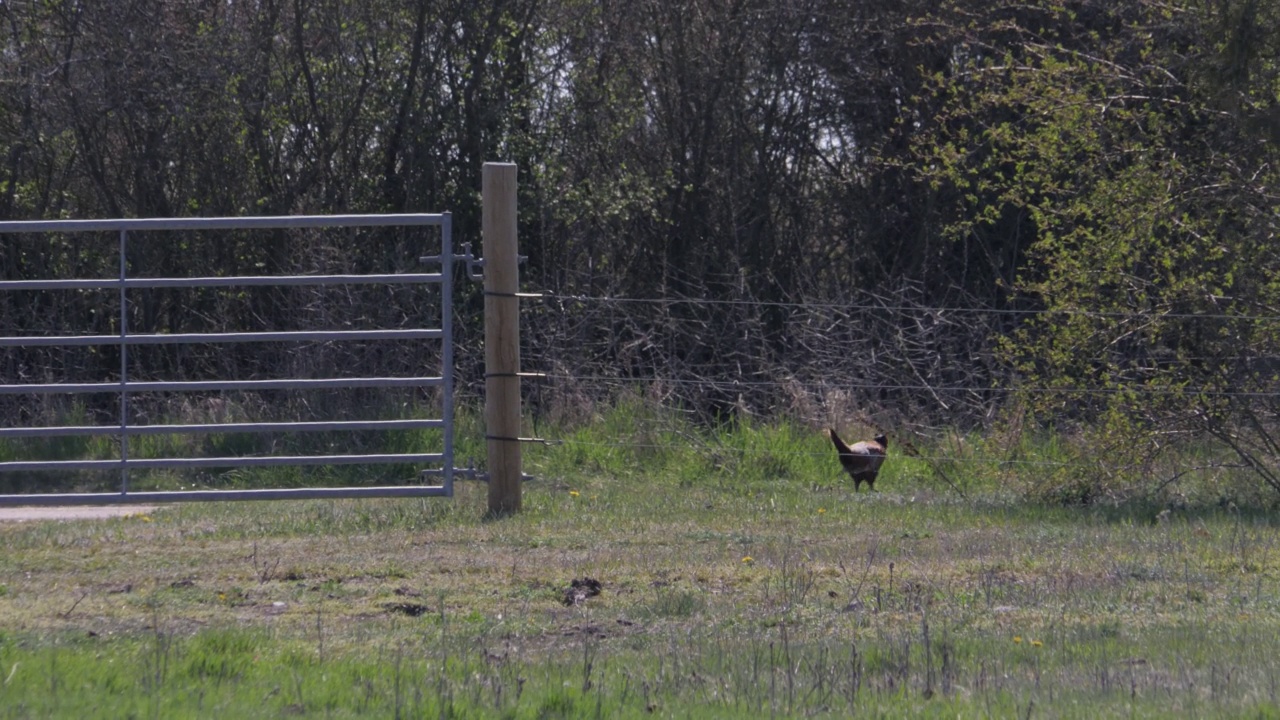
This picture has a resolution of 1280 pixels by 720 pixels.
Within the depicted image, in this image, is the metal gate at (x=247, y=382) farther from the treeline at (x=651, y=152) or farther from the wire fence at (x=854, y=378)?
the treeline at (x=651, y=152)

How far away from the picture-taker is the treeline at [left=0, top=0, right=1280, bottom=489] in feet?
46.5

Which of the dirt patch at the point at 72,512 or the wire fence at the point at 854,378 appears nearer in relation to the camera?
the dirt patch at the point at 72,512

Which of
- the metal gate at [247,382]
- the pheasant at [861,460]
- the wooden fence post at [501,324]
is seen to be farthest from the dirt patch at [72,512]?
the pheasant at [861,460]

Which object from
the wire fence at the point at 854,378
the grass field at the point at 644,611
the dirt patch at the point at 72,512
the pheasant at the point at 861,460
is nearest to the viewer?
the grass field at the point at 644,611

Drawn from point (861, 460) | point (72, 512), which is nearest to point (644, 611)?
point (861, 460)

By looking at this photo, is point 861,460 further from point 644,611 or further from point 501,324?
point 644,611

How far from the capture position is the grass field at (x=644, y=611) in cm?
501

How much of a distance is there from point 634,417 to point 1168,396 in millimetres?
4866

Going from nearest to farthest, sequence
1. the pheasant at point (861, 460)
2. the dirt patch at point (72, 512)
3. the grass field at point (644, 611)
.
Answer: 1. the grass field at point (644, 611)
2. the dirt patch at point (72, 512)
3. the pheasant at point (861, 460)

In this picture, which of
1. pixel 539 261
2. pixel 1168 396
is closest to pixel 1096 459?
pixel 1168 396

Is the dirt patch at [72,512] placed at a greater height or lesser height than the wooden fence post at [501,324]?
lesser

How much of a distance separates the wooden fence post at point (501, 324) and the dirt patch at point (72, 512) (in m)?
2.83

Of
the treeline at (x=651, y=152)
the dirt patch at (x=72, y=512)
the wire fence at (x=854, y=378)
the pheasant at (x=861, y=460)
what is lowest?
the dirt patch at (x=72, y=512)

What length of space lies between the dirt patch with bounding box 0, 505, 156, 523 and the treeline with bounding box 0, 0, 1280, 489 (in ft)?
14.9
